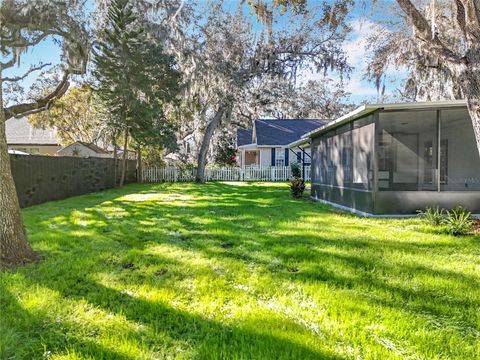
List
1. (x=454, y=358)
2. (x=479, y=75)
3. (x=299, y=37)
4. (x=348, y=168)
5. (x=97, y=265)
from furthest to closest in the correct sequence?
(x=299, y=37) → (x=348, y=168) → (x=479, y=75) → (x=97, y=265) → (x=454, y=358)

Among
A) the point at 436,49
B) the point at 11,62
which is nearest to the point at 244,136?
the point at 11,62

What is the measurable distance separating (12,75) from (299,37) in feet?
45.4

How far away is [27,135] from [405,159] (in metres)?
28.8

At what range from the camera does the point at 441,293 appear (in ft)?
9.98

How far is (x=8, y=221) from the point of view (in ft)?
11.8

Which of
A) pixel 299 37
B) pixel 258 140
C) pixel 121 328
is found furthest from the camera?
pixel 258 140

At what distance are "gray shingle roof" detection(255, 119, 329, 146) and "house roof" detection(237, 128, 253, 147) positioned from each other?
1893mm

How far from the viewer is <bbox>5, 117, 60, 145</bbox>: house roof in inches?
1054

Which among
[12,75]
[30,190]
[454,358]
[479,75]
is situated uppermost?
[12,75]

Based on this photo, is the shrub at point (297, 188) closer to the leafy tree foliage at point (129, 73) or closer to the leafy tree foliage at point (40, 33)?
the leafy tree foliage at point (129, 73)

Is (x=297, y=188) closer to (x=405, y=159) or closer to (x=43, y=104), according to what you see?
(x=405, y=159)

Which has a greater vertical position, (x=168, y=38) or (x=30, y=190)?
(x=168, y=38)

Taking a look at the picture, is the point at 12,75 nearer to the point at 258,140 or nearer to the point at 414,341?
the point at 258,140

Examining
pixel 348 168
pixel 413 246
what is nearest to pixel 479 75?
pixel 413 246
